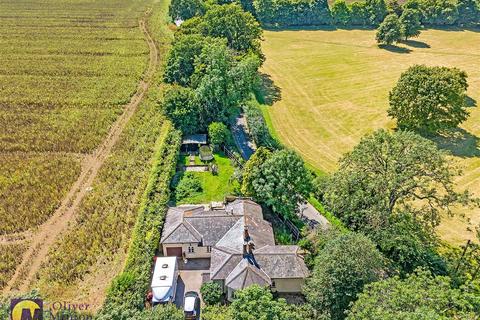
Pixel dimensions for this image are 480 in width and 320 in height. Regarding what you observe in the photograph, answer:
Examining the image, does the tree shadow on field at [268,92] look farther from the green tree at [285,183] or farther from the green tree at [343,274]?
the green tree at [343,274]

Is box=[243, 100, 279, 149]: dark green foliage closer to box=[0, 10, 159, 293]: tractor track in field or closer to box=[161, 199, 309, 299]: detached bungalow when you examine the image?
box=[161, 199, 309, 299]: detached bungalow

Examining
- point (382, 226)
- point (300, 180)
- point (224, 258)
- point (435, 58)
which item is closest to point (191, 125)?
point (300, 180)

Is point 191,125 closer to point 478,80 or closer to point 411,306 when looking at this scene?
point 411,306

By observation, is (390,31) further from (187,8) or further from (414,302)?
(414,302)

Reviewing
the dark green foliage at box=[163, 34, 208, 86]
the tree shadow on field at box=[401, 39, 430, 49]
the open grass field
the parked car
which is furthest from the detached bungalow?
the tree shadow on field at box=[401, 39, 430, 49]

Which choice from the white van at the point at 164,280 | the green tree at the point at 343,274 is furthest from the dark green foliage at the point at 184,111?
the green tree at the point at 343,274

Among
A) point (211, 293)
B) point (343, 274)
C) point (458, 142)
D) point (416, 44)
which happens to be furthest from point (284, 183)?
point (416, 44)

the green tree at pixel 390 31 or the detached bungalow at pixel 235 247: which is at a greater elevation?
the green tree at pixel 390 31
